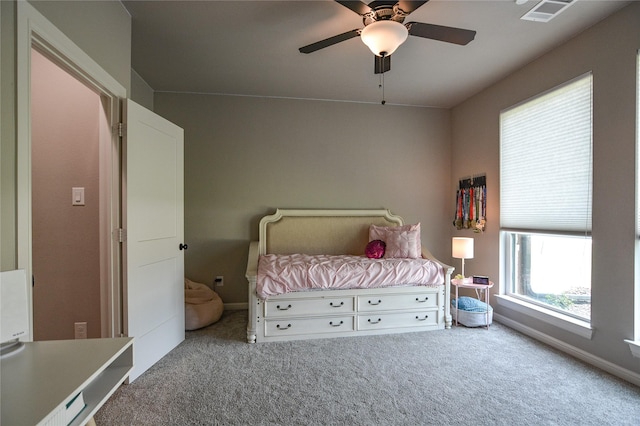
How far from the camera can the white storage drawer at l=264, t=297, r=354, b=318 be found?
272 cm

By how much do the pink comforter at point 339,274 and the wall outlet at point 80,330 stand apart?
130 cm

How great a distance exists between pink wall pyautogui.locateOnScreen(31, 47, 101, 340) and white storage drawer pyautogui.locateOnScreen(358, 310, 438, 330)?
7.41 feet

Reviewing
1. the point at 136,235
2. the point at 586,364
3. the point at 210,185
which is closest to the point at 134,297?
the point at 136,235

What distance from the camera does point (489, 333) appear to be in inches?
115

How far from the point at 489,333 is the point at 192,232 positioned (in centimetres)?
353

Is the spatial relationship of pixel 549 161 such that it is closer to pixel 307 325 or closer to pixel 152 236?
pixel 307 325

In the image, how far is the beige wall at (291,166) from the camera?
12.0 ft

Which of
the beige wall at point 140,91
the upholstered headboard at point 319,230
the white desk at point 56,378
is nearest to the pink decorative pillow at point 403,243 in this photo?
the upholstered headboard at point 319,230

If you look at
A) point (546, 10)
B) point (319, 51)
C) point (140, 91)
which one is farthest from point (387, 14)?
point (140, 91)

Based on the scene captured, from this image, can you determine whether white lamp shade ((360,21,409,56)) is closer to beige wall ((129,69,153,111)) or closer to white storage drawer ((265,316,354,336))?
white storage drawer ((265,316,354,336))

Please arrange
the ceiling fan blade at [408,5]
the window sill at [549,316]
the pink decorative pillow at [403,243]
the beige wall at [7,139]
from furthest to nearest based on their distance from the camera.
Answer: the pink decorative pillow at [403,243] < the window sill at [549,316] < the ceiling fan blade at [408,5] < the beige wall at [7,139]

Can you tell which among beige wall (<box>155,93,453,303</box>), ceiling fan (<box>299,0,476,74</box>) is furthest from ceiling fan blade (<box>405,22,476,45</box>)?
beige wall (<box>155,93,453,303</box>)

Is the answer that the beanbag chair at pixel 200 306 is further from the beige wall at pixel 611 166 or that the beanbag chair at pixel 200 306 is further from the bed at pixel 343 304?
the beige wall at pixel 611 166

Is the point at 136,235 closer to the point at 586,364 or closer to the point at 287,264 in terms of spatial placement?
the point at 287,264
